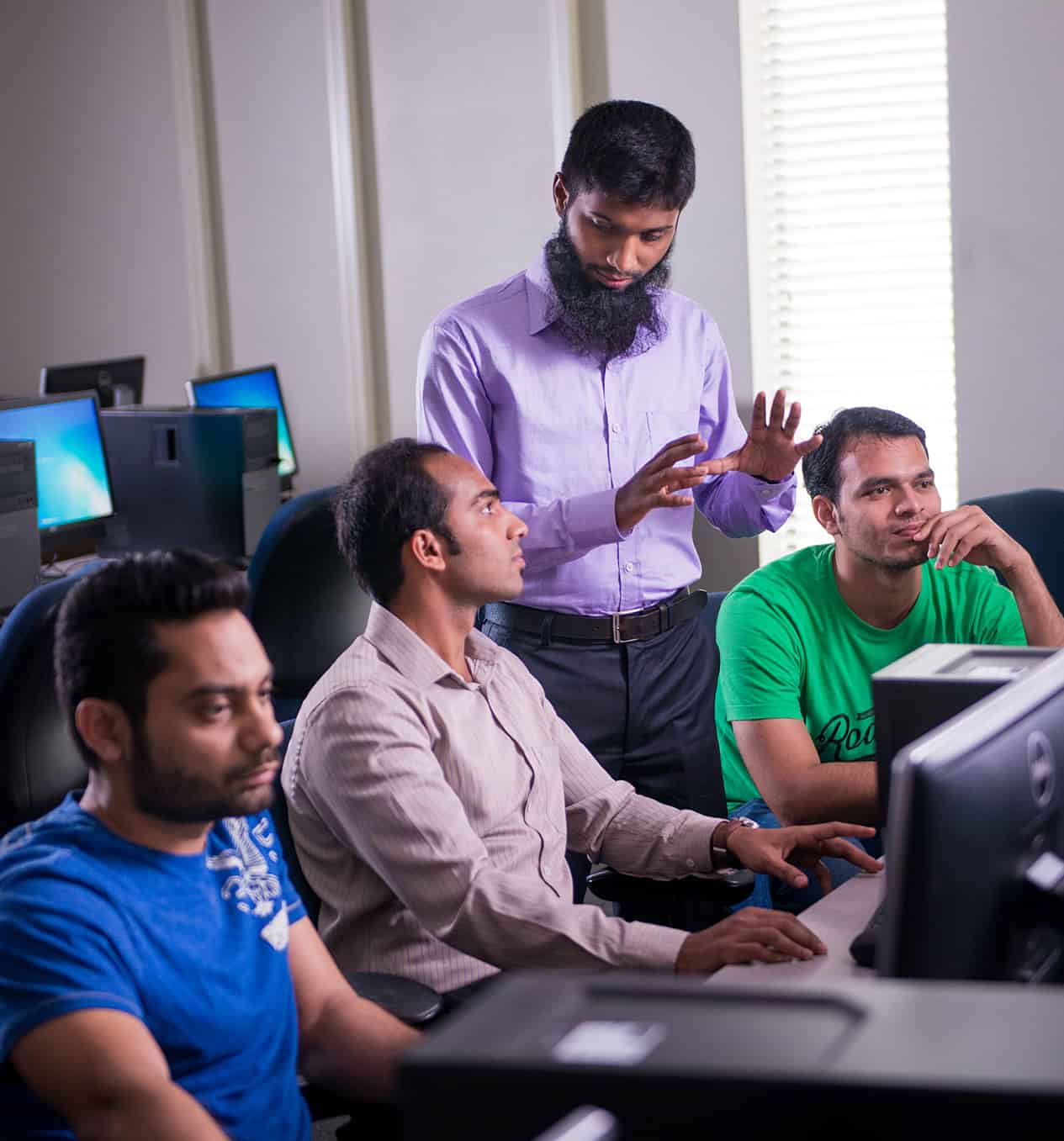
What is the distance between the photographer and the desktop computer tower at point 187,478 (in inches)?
185

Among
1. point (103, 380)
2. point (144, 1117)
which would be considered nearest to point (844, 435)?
point (144, 1117)

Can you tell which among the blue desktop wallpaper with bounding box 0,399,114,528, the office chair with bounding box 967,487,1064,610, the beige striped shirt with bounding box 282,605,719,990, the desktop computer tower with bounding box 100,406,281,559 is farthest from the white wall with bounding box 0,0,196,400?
the beige striped shirt with bounding box 282,605,719,990

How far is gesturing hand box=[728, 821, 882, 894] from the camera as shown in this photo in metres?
1.93

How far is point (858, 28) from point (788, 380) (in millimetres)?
985

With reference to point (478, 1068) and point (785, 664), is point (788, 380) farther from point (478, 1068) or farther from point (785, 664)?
point (478, 1068)

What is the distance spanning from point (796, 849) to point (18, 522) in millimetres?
2471

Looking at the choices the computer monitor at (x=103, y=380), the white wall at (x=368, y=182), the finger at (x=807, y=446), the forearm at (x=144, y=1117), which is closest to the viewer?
the forearm at (x=144, y=1117)

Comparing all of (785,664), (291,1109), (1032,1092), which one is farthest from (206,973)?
(785,664)

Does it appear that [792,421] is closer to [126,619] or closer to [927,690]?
[927,690]

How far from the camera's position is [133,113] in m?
5.54

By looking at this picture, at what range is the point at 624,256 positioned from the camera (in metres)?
2.45

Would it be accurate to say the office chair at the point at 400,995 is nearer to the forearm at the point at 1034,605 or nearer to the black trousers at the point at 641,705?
the black trousers at the point at 641,705

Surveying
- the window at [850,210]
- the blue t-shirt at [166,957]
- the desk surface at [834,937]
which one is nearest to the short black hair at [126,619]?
the blue t-shirt at [166,957]

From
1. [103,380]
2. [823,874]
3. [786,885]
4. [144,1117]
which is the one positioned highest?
[103,380]
